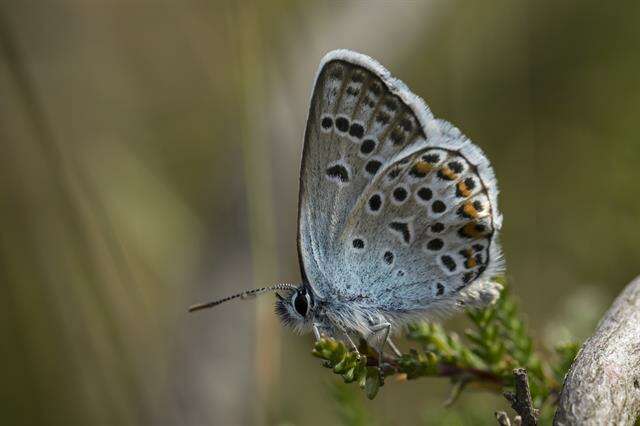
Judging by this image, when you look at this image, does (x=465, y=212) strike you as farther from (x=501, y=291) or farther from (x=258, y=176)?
(x=258, y=176)

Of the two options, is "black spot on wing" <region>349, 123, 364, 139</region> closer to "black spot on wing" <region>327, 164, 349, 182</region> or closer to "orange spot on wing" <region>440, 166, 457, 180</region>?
"black spot on wing" <region>327, 164, 349, 182</region>

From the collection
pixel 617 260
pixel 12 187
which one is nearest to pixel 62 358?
pixel 12 187

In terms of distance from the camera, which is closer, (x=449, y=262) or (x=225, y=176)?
(x=449, y=262)

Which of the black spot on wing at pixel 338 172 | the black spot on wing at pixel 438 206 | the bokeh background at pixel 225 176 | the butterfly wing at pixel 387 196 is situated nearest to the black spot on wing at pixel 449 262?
the butterfly wing at pixel 387 196

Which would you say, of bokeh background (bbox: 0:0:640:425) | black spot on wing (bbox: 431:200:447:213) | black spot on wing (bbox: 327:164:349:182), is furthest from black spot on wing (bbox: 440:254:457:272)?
bokeh background (bbox: 0:0:640:425)

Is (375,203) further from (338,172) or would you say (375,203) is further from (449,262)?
(449,262)

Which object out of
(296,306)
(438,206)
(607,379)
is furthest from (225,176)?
(607,379)
